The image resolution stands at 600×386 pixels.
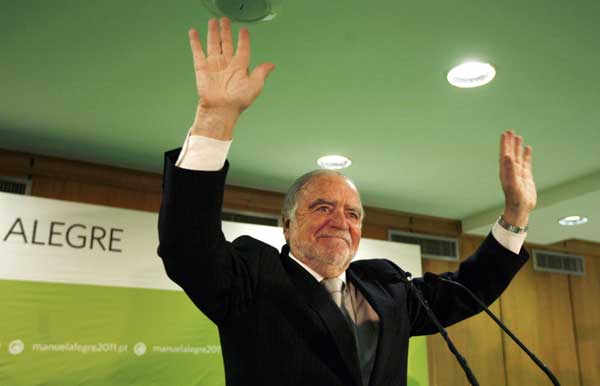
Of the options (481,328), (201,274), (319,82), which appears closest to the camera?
(201,274)

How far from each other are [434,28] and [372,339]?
1.49 meters

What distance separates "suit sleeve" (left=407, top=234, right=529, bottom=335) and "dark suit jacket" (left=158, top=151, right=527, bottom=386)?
20 cm

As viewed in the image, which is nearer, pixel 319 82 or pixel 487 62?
pixel 487 62

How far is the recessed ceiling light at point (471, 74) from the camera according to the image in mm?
2567

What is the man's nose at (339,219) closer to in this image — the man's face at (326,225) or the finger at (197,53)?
the man's face at (326,225)

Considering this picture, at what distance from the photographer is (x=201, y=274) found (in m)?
1.02

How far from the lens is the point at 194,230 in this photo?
0.98 metres

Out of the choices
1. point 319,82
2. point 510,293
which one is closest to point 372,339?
point 319,82

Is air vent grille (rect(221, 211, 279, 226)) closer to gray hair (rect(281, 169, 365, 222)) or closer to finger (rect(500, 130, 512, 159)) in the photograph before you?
gray hair (rect(281, 169, 365, 222))

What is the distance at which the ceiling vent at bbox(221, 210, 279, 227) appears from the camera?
4418 mm

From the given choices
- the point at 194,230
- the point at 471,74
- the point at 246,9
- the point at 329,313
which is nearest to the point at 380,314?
the point at 329,313

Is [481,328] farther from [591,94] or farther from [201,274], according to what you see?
[201,274]

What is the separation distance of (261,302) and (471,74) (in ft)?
6.33

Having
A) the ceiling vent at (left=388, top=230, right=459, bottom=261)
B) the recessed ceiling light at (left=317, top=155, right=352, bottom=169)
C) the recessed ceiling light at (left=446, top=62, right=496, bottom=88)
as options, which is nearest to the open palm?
the recessed ceiling light at (left=446, top=62, right=496, bottom=88)
